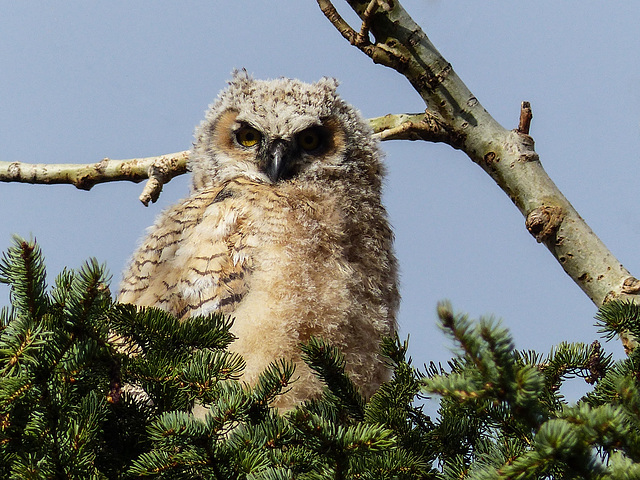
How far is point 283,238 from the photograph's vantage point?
2.73 m

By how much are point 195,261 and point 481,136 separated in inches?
49.5

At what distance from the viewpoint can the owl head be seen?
3.39m

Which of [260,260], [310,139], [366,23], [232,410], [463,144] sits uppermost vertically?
[366,23]

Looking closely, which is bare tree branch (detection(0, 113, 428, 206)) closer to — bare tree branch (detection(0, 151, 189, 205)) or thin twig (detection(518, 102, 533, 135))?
bare tree branch (detection(0, 151, 189, 205))

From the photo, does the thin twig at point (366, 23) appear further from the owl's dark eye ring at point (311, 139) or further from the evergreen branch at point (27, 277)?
the evergreen branch at point (27, 277)

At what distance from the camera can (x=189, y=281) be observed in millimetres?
2695

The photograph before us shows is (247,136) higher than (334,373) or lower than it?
higher

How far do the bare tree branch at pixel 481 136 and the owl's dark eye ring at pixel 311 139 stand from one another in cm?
33

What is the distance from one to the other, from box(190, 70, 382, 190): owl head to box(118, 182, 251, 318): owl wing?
371 mm

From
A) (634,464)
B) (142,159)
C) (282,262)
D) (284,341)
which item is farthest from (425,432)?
(142,159)

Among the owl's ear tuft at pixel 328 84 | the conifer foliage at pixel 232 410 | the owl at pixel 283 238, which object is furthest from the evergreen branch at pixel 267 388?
the owl's ear tuft at pixel 328 84

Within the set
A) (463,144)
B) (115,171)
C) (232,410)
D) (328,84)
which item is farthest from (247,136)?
(232,410)

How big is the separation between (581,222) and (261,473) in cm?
177

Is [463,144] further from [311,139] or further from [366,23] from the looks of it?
[311,139]
